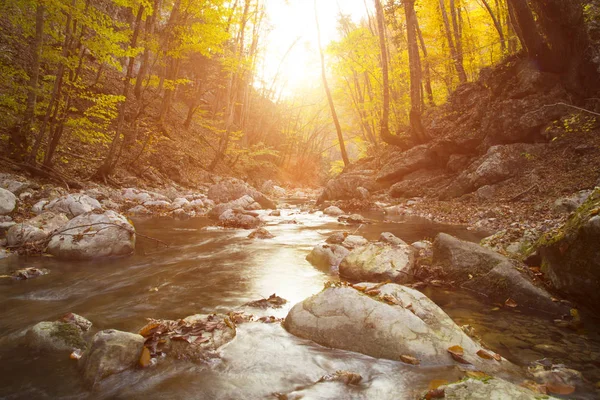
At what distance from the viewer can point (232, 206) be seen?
1262 cm

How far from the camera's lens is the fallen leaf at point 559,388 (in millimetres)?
2518

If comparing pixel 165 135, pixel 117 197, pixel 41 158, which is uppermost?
pixel 165 135

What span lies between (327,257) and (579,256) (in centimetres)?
363

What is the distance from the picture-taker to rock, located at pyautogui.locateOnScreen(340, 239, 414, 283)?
5.12m

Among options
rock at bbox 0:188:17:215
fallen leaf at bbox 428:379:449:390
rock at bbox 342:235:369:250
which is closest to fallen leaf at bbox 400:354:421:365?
fallen leaf at bbox 428:379:449:390

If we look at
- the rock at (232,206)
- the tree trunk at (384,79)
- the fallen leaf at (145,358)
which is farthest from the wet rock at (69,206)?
the tree trunk at (384,79)

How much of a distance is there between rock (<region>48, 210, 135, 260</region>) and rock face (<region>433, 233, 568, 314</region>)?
5.63 metres

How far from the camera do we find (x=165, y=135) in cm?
1933

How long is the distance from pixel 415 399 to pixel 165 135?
64.3 feet

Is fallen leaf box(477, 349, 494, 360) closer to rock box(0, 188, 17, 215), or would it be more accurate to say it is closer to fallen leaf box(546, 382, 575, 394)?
fallen leaf box(546, 382, 575, 394)

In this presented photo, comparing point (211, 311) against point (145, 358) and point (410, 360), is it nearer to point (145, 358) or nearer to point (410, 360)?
point (145, 358)

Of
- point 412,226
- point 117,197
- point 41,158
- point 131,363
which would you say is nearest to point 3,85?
point 41,158

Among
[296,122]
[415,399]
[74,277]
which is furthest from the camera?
[296,122]

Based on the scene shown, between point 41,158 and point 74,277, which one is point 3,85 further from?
point 74,277
